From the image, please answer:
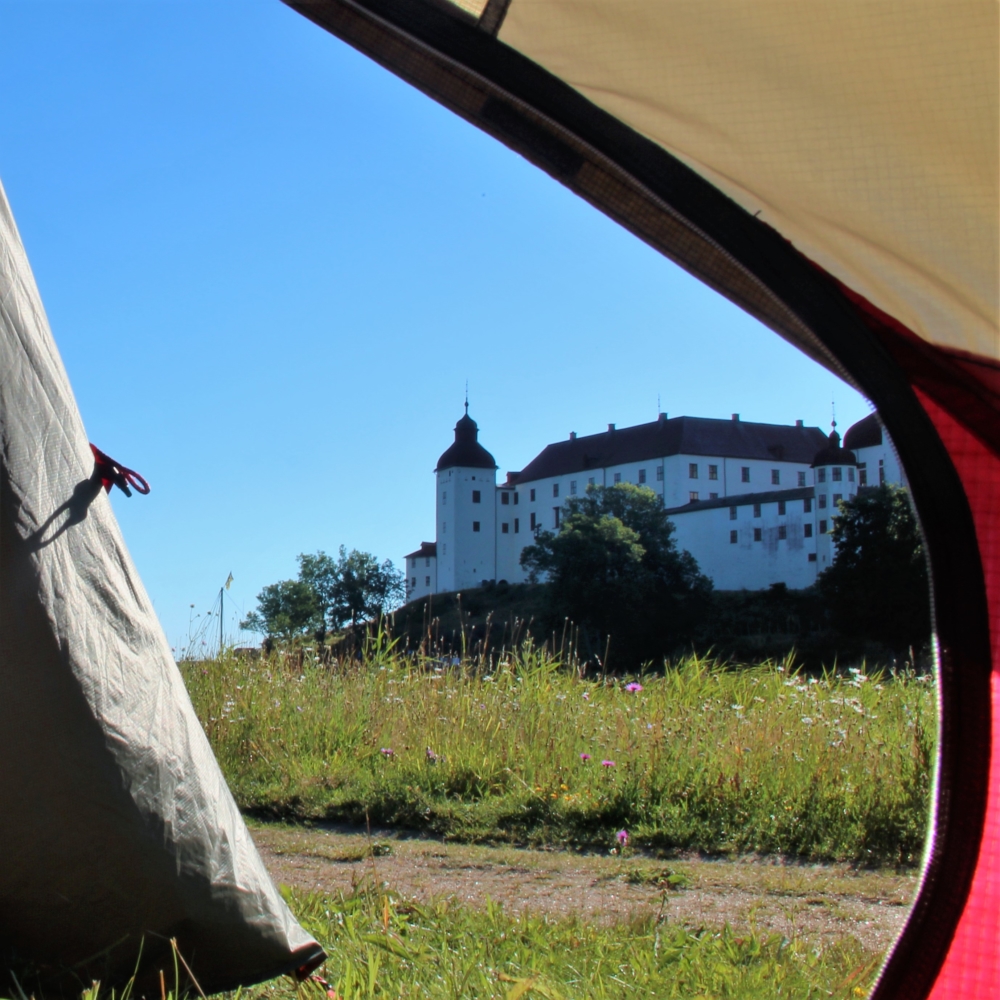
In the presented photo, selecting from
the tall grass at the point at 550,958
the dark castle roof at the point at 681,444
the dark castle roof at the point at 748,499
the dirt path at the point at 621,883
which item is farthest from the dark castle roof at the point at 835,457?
the tall grass at the point at 550,958

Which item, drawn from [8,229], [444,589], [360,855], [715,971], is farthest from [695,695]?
[444,589]

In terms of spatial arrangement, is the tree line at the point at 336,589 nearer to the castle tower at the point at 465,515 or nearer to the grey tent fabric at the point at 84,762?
the castle tower at the point at 465,515

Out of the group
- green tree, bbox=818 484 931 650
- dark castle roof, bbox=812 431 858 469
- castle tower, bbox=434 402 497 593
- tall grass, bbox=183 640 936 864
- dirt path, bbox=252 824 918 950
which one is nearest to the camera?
dirt path, bbox=252 824 918 950

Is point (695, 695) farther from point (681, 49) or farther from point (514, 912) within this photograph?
point (681, 49)

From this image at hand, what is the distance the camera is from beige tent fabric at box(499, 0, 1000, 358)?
1396 mm

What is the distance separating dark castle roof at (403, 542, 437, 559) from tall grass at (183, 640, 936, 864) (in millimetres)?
74438

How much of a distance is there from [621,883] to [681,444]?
6660cm

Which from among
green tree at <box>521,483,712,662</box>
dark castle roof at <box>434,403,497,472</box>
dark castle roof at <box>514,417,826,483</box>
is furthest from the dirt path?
dark castle roof at <box>434,403,497,472</box>

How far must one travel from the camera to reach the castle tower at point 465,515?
72188 mm

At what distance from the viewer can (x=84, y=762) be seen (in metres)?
2.15

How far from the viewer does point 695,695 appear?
6.25 meters

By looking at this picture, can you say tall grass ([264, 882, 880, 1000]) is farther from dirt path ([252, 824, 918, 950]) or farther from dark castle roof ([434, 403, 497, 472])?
dark castle roof ([434, 403, 497, 472])

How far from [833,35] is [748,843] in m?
3.39

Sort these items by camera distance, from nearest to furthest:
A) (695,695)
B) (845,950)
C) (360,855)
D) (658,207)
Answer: (658,207) → (845,950) → (360,855) → (695,695)
